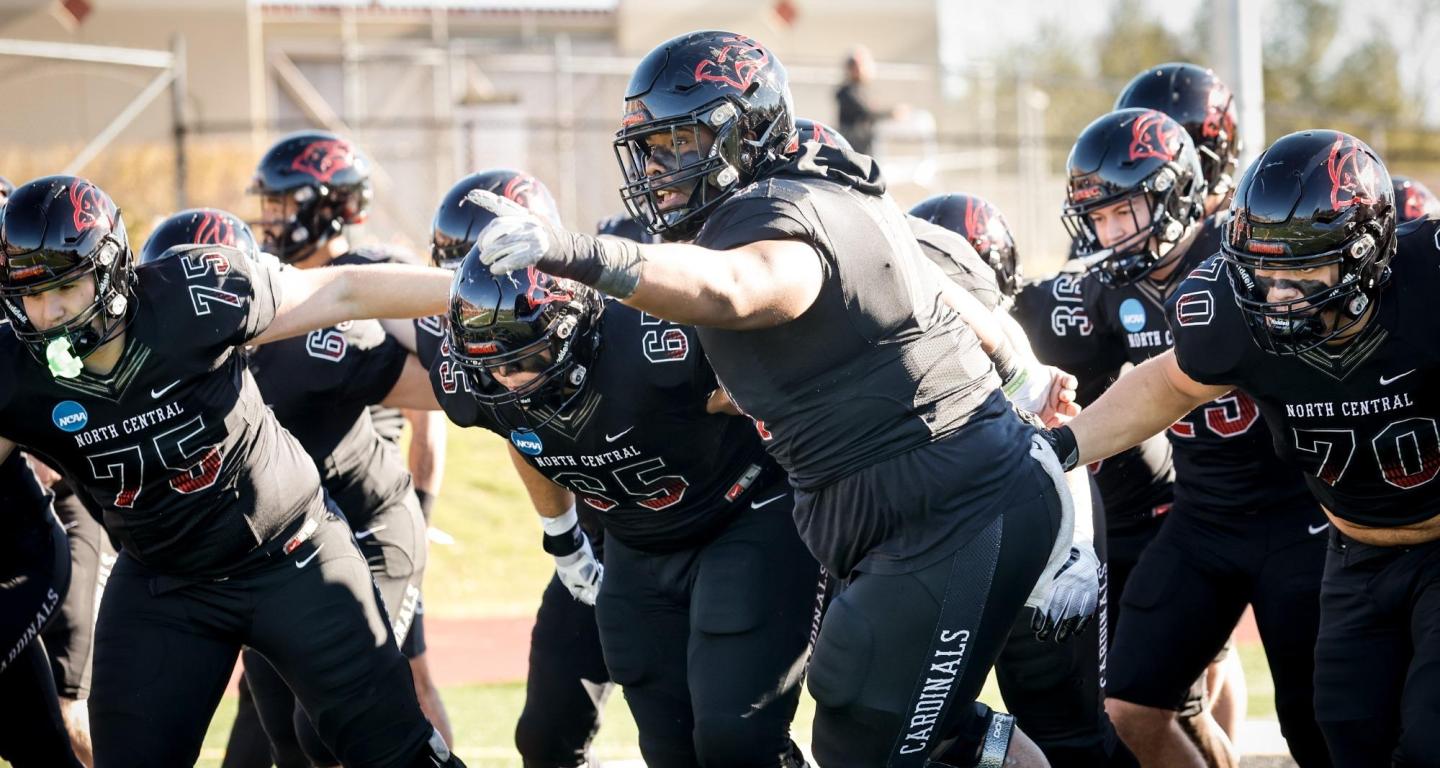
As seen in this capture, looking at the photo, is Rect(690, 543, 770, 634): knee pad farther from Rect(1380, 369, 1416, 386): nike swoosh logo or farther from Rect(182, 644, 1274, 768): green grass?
Rect(182, 644, 1274, 768): green grass

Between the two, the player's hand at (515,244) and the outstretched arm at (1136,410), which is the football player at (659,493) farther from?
the player's hand at (515,244)

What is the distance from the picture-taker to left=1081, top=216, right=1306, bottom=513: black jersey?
471 centimetres

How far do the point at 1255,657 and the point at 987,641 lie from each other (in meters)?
4.78

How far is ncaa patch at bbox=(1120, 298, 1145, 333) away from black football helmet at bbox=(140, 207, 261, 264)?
275cm

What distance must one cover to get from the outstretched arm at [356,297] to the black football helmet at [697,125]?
892 mm

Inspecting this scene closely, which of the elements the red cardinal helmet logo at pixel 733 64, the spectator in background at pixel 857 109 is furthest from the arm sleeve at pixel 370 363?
the spectator in background at pixel 857 109

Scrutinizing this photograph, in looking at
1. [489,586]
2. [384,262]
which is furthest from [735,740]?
[489,586]

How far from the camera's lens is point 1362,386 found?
3652 mm

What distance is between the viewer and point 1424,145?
72.6ft

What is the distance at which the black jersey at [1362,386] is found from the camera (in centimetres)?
362

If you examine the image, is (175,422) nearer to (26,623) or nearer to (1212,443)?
(26,623)

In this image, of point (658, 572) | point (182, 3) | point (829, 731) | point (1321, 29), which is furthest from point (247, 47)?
point (1321, 29)

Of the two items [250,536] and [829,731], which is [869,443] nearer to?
[829,731]

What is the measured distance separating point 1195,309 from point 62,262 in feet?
9.19
